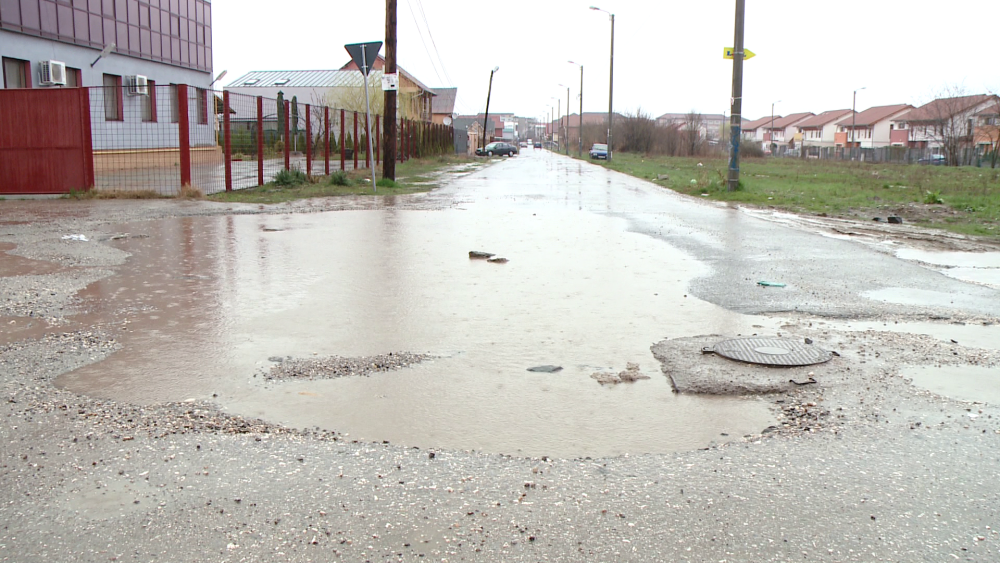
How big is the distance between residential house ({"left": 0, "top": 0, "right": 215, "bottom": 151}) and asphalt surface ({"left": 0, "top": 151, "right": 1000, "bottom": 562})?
17739 millimetres

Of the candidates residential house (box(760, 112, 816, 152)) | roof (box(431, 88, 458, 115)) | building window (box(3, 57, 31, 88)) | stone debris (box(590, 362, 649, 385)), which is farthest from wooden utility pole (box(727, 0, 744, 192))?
residential house (box(760, 112, 816, 152))

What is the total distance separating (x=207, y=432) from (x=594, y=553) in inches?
78.1

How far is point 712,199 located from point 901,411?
49.2 feet

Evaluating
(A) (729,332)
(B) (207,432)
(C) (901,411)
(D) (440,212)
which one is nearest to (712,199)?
(D) (440,212)

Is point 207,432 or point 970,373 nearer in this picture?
point 207,432

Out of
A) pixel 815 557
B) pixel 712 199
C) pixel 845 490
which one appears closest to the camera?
pixel 815 557

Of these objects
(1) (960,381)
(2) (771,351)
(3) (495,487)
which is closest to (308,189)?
(2) (771,351)

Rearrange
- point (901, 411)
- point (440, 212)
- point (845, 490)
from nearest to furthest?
1. point (845, 490)
2. point (901, 411)
3. point (440, 212)

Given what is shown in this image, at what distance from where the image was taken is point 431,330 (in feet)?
19.2

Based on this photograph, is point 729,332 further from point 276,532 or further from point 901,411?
point 276,532

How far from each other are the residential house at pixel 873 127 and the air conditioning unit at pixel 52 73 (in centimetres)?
9863

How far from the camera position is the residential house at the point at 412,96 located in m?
61.5

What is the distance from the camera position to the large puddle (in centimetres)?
406

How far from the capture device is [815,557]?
2.79 m
